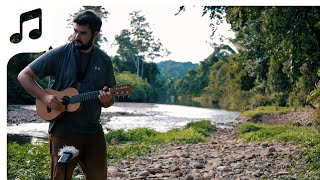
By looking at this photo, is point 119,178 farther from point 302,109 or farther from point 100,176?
point 302,109

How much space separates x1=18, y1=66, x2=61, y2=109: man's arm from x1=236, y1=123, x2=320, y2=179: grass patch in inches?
88.2

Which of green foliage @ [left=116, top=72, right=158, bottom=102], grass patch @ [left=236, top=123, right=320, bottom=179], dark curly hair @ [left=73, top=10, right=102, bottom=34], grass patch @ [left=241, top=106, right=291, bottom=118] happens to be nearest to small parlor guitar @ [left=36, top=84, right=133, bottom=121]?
dark curly hair @ [left=73, top=10, right=102, bottom=34]

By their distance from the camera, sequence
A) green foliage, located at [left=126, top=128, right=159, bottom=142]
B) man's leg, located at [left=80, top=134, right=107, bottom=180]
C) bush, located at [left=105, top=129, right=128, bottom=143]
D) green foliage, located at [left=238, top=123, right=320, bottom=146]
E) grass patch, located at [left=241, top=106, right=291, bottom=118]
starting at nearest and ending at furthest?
man's leg, located at [left=80, top=134, right=107, bottom=180], green foliage, located at [left=238, top=123, right=320, bottom=146], bush, located at [left=105, top=129, right=128, bottom=143], green foliage, located at [left=126, top=128, right=159, bottom=142], grass patch, located at [left=241, top=106, right=291, bottom=118]

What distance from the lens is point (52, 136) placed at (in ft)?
7.63

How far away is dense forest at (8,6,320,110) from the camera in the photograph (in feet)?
13.8

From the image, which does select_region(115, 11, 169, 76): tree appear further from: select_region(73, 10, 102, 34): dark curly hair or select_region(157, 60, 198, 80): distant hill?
select_region(73, 10, 102, 34): dark curly hair

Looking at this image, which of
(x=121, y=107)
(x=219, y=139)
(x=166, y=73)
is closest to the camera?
(x=166, y=73)

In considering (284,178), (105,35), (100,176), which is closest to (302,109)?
(284,178)

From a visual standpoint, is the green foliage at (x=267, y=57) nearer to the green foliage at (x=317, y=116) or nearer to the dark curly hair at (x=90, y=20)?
the green foliage at (x=317, y=116)

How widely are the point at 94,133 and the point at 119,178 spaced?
2.21 m

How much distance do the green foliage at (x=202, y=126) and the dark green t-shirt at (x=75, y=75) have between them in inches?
217

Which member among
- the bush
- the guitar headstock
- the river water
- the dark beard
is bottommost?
the bush

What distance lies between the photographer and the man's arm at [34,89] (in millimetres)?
2287

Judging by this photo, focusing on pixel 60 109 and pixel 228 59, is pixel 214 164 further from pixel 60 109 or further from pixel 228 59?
pixel 60 109
